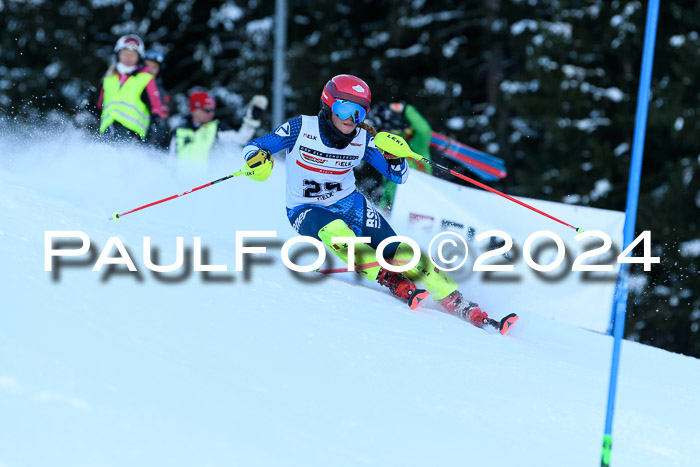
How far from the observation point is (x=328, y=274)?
20.6ft

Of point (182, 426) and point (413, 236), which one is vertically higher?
point (413, 236)

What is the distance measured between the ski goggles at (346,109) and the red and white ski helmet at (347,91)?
0.9 inches

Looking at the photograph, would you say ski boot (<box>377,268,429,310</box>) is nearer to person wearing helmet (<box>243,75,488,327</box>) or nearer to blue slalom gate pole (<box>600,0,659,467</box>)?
person wearing helmet (<box>243,75,488,327</box>)

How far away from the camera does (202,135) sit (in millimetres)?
9195

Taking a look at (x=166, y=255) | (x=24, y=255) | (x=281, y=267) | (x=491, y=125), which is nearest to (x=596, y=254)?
(x=281, y=267)

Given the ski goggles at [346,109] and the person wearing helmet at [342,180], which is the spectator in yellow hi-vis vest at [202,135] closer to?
the person wearing helmet at [342,180]

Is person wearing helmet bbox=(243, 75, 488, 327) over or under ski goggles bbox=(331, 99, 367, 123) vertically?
under

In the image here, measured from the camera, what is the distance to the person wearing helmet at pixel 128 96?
878 centimetres

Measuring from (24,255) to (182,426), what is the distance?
6.26 ft

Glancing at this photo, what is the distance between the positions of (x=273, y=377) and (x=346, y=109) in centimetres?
219

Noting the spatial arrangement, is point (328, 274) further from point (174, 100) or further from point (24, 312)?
point (174, 100)

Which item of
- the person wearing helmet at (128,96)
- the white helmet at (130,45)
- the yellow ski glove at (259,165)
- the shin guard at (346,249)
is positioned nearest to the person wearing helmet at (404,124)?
the person wearing helmet at (128,96)

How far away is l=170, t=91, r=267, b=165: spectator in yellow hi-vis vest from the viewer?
9125 millimetres

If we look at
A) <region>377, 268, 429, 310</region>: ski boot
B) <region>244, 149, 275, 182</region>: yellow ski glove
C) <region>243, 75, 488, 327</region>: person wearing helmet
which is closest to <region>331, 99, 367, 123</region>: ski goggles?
<region>243, 75, 488, 327</region>: person wearing helmet
